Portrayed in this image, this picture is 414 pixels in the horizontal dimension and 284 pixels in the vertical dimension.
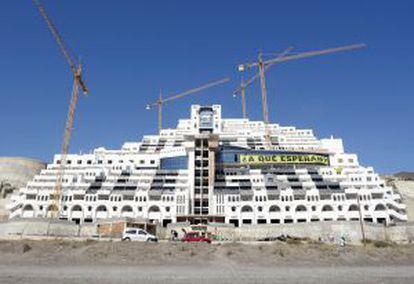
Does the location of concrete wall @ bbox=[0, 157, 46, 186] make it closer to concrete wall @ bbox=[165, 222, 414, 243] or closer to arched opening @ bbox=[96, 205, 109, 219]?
arched opening @ bbox=[96, 205, 109, 219]

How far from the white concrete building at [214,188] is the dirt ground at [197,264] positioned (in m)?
67.9

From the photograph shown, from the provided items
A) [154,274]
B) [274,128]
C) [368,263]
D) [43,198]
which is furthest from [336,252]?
[274,128]

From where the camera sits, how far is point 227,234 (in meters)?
87.6

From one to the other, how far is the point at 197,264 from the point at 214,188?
87347 millimetres

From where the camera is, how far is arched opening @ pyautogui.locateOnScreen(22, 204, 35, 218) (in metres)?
112

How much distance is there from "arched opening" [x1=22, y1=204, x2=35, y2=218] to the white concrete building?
31 cm

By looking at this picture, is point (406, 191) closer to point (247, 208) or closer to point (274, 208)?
point (274, 208)

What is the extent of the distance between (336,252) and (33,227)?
7336 centimetres

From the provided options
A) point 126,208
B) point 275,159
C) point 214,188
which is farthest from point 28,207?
point 275,159

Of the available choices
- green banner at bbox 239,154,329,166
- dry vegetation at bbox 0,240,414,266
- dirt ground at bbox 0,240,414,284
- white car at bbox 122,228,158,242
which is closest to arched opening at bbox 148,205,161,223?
green banner at bbox 239,154,329,166

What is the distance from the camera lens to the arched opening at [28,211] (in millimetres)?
112031

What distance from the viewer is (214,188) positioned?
4761 inches

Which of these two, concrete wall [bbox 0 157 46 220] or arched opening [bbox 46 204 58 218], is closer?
arched opening [bbox 46 204 58 218]

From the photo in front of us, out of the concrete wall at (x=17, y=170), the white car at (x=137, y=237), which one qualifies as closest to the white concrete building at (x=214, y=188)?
the concrete wall at (x=17, y=170)
